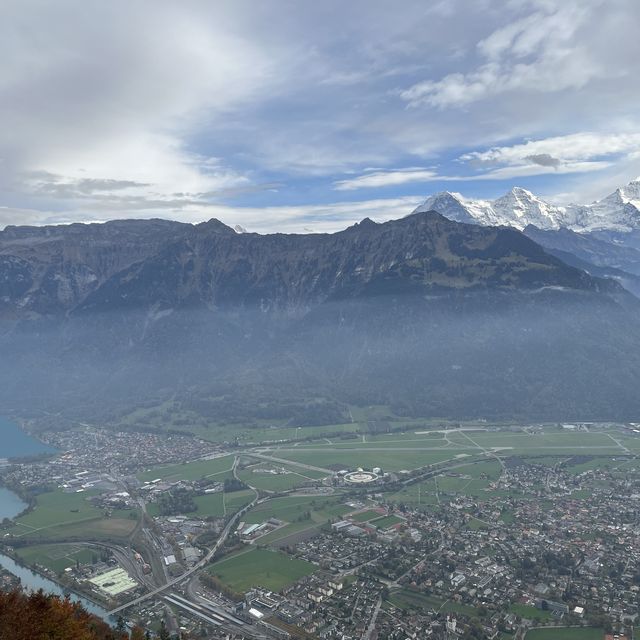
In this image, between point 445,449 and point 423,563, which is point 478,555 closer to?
point 423,563

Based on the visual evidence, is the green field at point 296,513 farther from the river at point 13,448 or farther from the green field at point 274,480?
the river at point 13,448

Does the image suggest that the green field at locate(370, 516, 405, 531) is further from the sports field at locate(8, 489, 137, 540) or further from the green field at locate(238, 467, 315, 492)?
the sports field at locate(8, 489, 137, 540)

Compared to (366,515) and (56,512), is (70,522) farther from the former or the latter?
(366,515)

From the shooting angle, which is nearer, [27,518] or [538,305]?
[27,518]

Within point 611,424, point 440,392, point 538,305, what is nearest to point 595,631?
point 611,424

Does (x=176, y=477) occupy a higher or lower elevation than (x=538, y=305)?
lower

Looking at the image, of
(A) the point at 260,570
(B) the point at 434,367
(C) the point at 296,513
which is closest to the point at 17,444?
(C) the point at 296,513

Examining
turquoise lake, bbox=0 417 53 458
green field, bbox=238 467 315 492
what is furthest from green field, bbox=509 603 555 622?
turquoise lake, bbox=0 417 53 458
